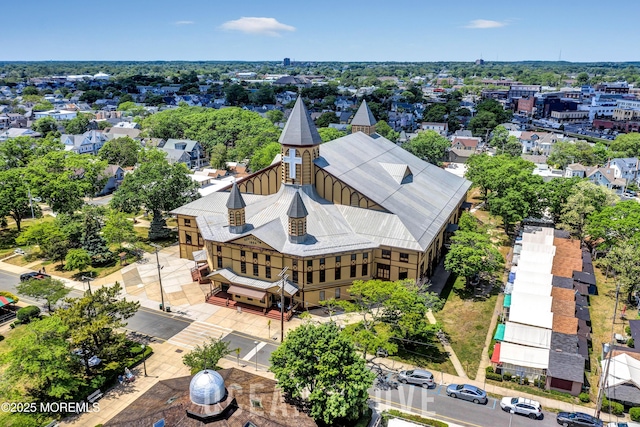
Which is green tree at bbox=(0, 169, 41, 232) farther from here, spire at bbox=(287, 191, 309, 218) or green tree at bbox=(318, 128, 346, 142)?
green tree at bbox=(318, 128, 346, 142)

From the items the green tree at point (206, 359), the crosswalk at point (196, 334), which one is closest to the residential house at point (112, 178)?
the crosswalk at point (196, 334)

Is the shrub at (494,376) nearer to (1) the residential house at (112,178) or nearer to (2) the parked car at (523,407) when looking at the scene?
(2) the parked car at (523,407)

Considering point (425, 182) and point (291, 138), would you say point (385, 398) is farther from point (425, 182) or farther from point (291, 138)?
point (425, 182)

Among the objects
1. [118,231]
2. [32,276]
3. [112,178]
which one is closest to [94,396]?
[32,276]

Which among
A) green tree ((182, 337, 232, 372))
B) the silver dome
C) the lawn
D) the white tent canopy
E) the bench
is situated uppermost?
the silver dome

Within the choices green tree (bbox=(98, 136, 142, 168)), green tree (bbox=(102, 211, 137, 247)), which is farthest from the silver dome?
green tree (bbox=(98, 136, 142, 168))

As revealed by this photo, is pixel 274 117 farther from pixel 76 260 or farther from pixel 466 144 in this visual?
pixel 76 260
